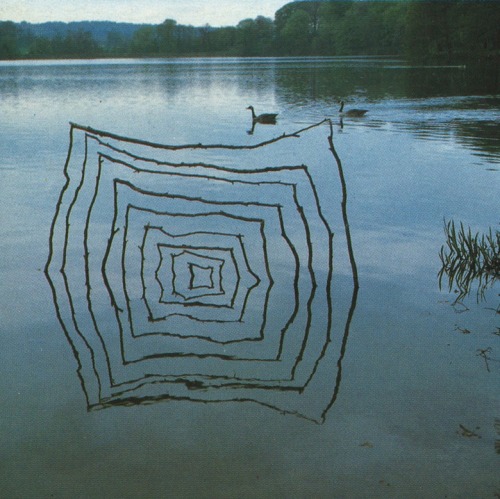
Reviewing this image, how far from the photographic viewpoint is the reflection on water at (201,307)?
7258 millimetres

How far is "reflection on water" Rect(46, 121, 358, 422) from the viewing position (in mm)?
7258

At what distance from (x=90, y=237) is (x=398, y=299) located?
6.45 metres

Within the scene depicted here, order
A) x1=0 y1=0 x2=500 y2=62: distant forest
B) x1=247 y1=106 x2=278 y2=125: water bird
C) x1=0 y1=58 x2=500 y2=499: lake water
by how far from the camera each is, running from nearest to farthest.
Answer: x1=0 y1=58 x2=500 y2=499: lake water → x1=247 y1=106 x2=278 y2=125: water bird → x1=0 y1=0 x2=500 y2=62: distant forest

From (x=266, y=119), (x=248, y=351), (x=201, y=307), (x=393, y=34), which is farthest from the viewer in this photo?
(x=393, y=34)

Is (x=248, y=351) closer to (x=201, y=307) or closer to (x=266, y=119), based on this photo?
(x=201, y=307)

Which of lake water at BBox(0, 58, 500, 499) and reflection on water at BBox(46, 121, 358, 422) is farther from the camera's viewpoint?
reflection on water at BBox(46, 121, 358, 422)

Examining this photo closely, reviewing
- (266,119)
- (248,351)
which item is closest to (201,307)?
(248,351)

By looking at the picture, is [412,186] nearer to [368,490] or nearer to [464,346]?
[464,346]

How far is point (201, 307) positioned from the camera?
959 centimetres

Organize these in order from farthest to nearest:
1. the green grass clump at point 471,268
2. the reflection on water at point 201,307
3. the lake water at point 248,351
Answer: the green grass clump at point 471,268
the reflection on water at point 201,307
the lake water at point 248,351

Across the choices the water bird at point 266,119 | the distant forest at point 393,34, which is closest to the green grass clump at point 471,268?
the water bird at point 266,119

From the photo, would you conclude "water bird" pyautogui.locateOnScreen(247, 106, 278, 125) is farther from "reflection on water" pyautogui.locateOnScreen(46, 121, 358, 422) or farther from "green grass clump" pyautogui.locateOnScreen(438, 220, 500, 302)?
"green grass clump" pyautogui.locateOnScreen(438, 220, 500, 302)

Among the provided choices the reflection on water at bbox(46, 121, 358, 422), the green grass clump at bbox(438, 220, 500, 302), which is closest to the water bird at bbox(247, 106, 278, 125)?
the reflection on water at bbox(46, 121, 358, 422)

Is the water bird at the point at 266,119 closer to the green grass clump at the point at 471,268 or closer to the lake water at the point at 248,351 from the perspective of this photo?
the lake water at the point at 248,351
